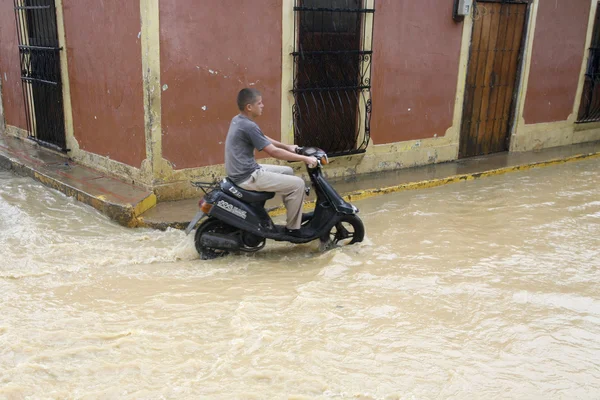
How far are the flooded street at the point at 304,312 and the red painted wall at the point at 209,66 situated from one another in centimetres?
129

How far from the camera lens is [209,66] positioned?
21.5 feet

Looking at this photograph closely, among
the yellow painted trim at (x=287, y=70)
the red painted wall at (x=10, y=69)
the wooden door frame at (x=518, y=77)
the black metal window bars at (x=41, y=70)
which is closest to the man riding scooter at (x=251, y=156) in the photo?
the yellow painted trim at (x=287, y=70)

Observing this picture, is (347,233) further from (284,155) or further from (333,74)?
(333,74)

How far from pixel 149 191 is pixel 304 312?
117 inches

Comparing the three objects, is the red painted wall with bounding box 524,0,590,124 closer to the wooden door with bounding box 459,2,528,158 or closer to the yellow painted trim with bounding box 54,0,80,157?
the wooden door with bounding box 459,2,528,158

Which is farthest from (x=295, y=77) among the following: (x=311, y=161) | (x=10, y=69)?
(x=10, y=69)

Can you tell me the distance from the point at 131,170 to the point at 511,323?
4555 mm

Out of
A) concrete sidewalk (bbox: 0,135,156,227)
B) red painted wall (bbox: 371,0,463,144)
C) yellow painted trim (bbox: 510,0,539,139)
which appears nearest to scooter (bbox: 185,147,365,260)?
concrete sidewalk (bbox: 0,135,156,227)

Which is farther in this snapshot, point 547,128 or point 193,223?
point 547,128

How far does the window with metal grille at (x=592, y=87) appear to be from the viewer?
428 inches

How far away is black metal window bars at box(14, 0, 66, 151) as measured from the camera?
7934 mm

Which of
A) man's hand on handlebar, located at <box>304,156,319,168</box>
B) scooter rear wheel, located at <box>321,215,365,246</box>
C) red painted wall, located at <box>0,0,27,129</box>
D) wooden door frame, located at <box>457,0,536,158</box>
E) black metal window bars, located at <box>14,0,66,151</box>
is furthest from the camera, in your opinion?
wooden door frame, located at <box>457,0,536,158</box>

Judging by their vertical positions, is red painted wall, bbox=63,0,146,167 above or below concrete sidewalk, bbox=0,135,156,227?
above

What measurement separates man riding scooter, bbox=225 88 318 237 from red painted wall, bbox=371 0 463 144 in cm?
341
